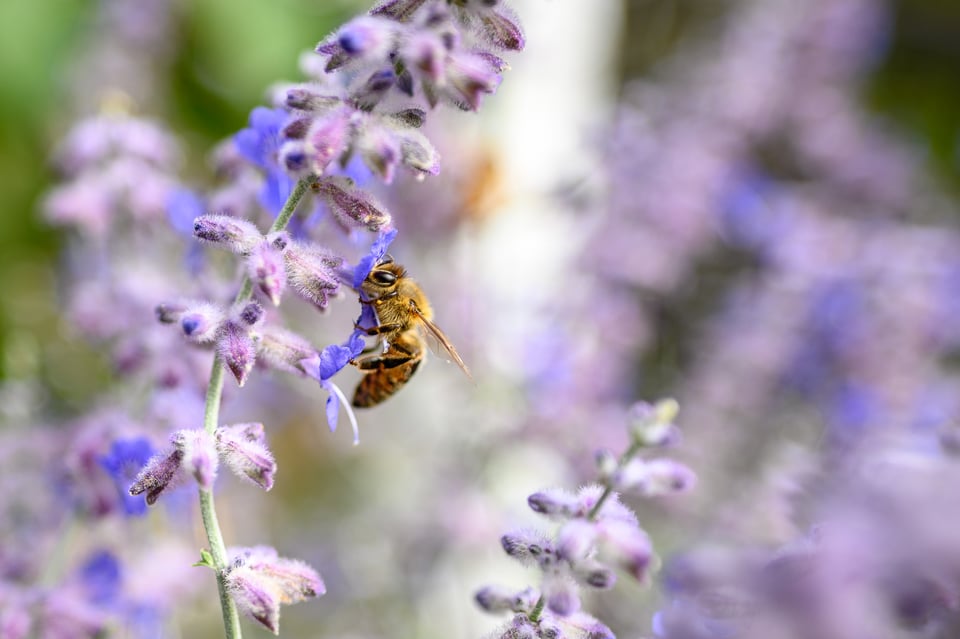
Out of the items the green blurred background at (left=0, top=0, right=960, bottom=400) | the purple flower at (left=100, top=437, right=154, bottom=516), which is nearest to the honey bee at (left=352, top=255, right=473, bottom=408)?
the purple flower at (left=100, top=437, right=154, bottom=516)

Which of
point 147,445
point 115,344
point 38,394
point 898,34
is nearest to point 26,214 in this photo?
point 38,394

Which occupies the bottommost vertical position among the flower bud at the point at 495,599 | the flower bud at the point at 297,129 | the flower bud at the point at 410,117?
the flower bud at the point at 495,599

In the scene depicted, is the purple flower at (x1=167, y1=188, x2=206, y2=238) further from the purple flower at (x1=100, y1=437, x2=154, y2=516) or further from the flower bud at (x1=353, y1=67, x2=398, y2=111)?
the flower bud at (x1=353, y1=67, x2=398, y2=111)

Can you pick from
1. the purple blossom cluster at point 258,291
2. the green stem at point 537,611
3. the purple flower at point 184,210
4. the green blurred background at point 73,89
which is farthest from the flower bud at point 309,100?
the green blurred background at point 73,89

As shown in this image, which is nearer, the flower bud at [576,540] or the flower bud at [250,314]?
the flower bud at [576,540]

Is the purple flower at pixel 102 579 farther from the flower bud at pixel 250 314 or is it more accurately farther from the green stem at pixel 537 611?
the green stem at pixel 537 611

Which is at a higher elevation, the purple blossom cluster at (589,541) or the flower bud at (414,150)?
the flower bud at (414,150)

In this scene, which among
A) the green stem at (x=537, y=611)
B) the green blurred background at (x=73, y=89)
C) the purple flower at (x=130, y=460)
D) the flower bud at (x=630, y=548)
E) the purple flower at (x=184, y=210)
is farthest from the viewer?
the green blurred background at (x=73, y=89)
